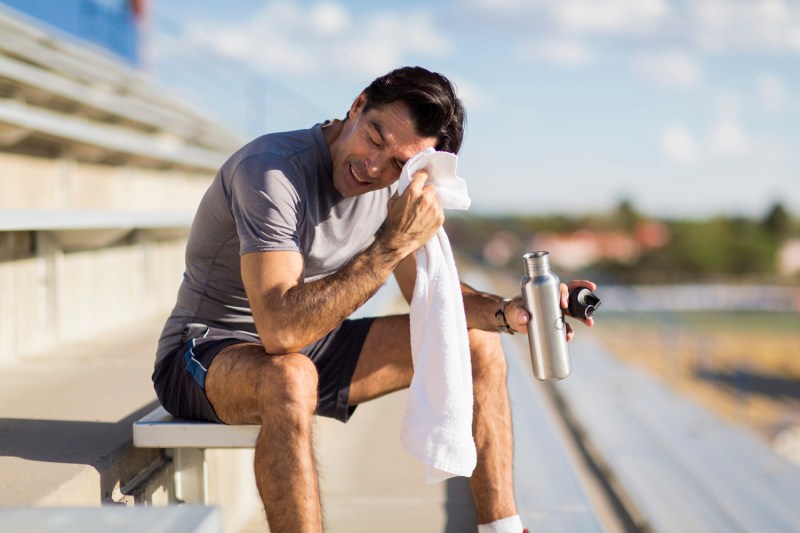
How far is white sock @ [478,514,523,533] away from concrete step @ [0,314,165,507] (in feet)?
2.29

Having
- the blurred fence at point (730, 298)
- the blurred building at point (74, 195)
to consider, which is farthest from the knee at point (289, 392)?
the blurred fence at point (730, 298)

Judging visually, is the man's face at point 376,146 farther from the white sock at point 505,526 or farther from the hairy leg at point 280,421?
the white sock at point 505,526

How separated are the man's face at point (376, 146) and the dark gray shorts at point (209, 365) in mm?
359

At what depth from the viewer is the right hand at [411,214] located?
1.55 meters

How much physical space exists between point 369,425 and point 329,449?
0.68 feet

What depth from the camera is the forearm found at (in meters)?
1.46

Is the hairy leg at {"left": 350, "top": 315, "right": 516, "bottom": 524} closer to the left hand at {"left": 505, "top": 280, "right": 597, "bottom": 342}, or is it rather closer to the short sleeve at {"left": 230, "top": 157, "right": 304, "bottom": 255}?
the left hand at {"left": 505, "top": 280, "right": 597, "bottom": 342}

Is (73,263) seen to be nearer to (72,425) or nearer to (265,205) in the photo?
(72,425)

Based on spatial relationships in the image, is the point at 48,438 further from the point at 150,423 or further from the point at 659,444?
the point at 659,444

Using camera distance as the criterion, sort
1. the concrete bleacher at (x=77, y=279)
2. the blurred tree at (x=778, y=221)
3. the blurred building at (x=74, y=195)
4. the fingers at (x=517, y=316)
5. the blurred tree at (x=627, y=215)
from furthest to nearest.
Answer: the blurred tree at (x=627, y=215), the blurred tree at (x=778, y=221), the blurred building at (x=74, y=195), the fingers at (x=517, y=316), the concrete bleacher at (x=77, y=279)

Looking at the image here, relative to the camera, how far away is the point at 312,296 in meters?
1.47

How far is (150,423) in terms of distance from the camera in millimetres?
1587

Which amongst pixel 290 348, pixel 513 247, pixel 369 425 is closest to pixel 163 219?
pixel 369 425

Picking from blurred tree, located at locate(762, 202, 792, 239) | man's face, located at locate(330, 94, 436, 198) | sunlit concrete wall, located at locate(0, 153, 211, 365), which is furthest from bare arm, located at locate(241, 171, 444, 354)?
blurred tree, located at locate(762, 202, 792, 239)
